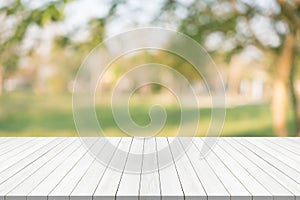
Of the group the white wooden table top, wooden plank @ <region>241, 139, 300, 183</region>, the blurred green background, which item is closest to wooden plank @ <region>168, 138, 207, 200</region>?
the white wooden table top

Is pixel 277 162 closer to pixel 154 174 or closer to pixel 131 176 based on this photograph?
pixel 154 174

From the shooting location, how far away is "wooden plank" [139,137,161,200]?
1.92 metres

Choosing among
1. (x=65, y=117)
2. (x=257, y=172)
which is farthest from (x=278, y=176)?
(x=65, y=117)

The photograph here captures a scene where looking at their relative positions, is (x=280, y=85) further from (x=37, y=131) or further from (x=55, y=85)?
(x=37, y=131)

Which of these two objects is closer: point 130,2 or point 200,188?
point 200,188

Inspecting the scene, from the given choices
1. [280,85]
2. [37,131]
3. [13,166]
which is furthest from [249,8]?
[37,131]

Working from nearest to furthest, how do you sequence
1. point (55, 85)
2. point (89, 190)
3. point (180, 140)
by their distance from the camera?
point (89, 190), point (180, 140), point (55, 85)

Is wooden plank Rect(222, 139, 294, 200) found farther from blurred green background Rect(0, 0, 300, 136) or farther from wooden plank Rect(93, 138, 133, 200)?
blurred green background Rect(0, 0, 300, 136)

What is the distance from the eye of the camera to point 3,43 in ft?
20.1

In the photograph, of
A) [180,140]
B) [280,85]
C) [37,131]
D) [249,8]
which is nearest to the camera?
[180,140]

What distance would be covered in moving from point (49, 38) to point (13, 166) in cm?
466

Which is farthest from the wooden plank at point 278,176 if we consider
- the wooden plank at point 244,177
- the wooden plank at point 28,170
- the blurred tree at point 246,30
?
the blurred tree at point 246,30

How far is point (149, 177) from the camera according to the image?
223cm

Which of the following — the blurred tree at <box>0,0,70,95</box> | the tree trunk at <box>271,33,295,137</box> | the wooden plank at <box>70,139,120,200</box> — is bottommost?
the wooden plank at <box>70,139,120,200</box>
